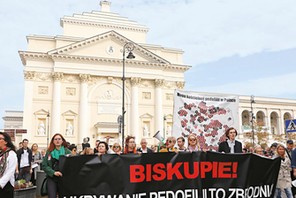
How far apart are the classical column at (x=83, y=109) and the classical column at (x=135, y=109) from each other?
250 inches

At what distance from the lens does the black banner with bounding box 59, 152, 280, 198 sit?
580 centimetres

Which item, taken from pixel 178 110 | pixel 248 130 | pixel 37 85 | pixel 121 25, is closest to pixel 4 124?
pixel 37 85

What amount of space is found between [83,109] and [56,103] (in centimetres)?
358

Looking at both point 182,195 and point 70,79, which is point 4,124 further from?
point 182,195

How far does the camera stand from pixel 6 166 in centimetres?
542

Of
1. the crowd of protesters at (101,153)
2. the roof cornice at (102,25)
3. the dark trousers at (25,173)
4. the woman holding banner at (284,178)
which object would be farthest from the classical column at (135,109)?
the woman holding banner at (284,178)

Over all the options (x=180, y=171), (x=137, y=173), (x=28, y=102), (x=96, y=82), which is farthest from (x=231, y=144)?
(x=96, y=82)

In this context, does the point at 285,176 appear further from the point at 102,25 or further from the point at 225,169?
the point at 102,25

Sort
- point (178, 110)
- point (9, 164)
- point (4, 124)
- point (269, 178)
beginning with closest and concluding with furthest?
1. point (9, 164)
2. point (269, 178)
3. point (178, 110)
4. point (4, 124)

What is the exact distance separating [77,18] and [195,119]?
41.3 metres

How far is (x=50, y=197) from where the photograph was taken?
20.5ft

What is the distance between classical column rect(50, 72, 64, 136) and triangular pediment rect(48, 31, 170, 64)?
10.5ft

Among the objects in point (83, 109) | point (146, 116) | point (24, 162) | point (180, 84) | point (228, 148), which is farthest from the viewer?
point (180, 84)

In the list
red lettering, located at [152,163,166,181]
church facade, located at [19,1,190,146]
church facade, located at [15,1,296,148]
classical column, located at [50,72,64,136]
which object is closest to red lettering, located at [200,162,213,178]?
red lettering, located at [152,163,166,181]
